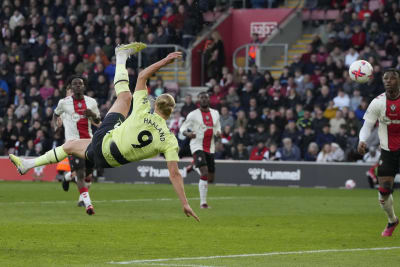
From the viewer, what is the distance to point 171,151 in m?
12.5

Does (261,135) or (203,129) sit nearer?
(203,129)

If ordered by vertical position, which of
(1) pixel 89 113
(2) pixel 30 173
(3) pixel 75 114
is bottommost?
(2) pixel 30 173

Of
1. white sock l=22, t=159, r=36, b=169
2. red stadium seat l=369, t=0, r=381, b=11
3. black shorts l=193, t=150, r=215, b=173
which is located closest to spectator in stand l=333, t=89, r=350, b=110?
red stadium seat l=369, t=0, r=381, b=11

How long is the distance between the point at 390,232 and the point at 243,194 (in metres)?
10.8

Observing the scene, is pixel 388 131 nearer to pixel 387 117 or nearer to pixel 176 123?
pixel 387 117

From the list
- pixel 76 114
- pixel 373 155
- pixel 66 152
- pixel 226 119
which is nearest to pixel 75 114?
pixel 76 114

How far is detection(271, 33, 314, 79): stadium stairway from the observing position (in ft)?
120

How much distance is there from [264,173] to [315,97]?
328 centimetres

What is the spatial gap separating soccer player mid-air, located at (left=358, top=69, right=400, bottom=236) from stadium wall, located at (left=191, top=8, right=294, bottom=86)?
2282 cm

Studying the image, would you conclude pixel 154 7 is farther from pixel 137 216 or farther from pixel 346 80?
pixel 137 216

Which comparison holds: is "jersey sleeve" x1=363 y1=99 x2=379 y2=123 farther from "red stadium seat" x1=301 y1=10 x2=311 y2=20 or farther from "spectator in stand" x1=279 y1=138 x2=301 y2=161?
"red stadium seat" x1=301 y1=10 x2=311 y2=20

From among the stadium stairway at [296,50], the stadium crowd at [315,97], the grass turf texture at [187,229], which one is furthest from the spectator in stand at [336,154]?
the stadium stairway at [296,50]

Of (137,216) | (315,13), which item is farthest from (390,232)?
(315,13)

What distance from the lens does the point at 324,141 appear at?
2953 cm
